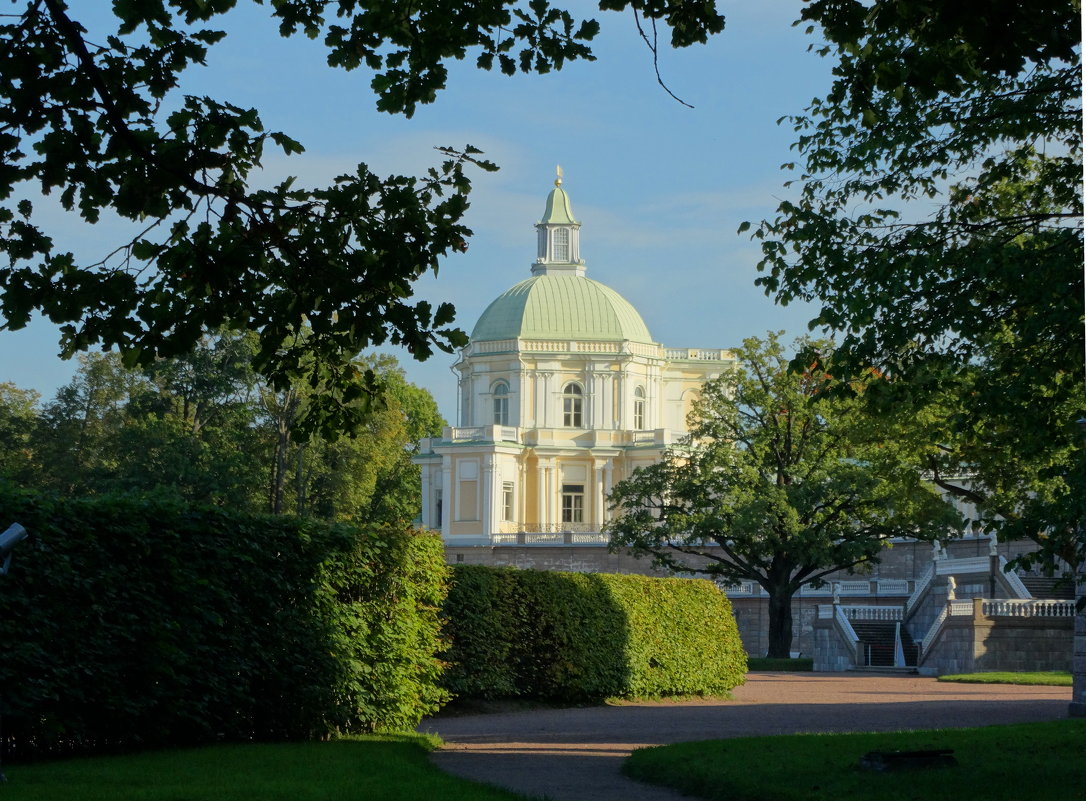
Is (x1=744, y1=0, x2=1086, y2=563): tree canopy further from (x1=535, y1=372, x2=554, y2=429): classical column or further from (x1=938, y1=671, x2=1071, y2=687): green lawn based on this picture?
(x1=535, y1=372, x2=554, y2=429): classical column

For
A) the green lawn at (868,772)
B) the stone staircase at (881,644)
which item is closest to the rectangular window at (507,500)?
the stone staircase at (881,644)

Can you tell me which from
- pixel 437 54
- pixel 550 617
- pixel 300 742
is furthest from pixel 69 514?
pixel 550 617

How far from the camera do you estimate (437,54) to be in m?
10.3

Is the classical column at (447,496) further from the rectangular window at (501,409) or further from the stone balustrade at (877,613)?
the stone balustrade at (877,613)

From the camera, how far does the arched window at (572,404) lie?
87.5 metres

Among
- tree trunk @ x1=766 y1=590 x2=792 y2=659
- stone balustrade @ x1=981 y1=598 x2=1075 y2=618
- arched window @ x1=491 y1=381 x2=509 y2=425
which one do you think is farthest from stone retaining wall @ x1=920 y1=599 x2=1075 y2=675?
arched window @ x1=491 y1=381 x2=509 y2=425

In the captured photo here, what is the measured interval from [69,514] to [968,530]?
4755cm

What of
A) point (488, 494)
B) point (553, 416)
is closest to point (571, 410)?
point (553, 416)

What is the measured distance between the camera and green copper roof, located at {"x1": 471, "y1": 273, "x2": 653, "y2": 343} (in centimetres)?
8788

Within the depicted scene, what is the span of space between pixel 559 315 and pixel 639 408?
22.5 feet

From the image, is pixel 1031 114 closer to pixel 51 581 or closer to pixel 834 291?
pixel 834 291

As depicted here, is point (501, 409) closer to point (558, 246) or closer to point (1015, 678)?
point (558, 246)

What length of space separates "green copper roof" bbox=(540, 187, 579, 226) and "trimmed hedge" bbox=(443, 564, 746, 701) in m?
66.8

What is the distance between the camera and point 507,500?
84812 mm
